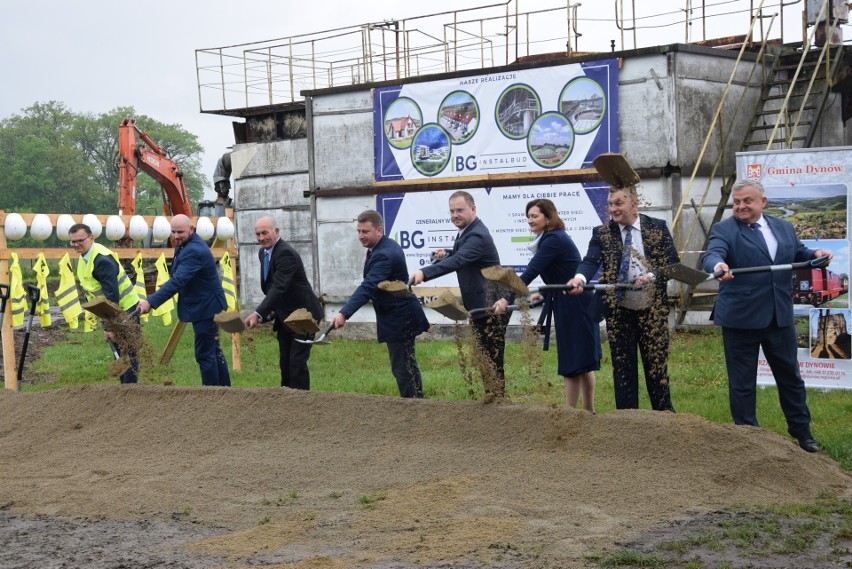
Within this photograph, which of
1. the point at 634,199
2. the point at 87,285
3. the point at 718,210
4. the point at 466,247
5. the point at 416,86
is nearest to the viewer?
the point at 634,199

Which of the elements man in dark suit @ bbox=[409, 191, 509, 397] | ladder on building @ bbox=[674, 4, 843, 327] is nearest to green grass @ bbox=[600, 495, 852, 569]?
man in dark suit @ bbox=[409, 191, 509, 397]

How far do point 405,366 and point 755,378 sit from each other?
3012 mm

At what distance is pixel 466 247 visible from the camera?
8391mm

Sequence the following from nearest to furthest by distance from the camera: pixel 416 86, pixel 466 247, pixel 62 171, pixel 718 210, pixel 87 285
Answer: pixel 466 247 < pixel 87 285 < pixel 718 210 < pixel 416 86 < pixel 62 171

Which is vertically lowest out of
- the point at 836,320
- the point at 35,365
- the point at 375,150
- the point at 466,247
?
the point at 35,365

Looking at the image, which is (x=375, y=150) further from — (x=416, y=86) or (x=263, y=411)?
(x=263, y=411)

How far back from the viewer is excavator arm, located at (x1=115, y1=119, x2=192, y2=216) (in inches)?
824

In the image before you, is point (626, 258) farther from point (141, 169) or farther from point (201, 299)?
point (141, 169)

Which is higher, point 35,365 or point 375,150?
point 375,150

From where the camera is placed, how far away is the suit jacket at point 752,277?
23.6 feet

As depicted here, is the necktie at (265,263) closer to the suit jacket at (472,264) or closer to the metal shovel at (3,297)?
the suit jacket at (472,264)

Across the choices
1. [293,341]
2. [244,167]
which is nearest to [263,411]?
[293,341]

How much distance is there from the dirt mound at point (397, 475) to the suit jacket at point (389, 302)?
86cm

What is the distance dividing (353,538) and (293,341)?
4257mm
